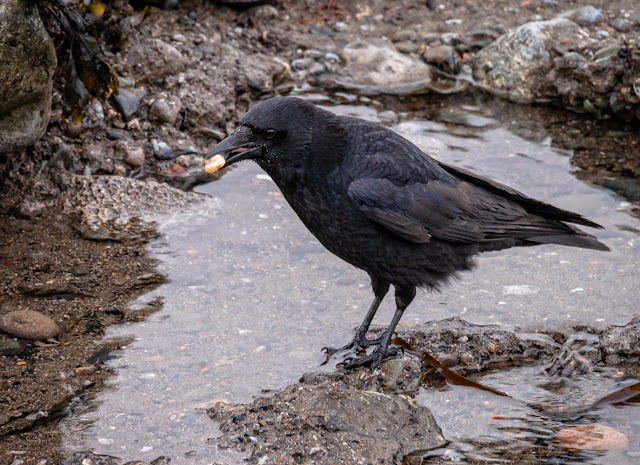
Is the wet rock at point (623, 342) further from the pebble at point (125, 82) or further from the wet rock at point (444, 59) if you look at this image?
the pebble at point (125, 82)

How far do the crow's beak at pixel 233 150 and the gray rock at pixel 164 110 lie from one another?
2633mm

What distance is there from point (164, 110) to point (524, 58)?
3788 mm

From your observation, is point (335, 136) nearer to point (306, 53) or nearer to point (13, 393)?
point (13, 393)

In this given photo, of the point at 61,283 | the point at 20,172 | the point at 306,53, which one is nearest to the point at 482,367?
the point at 61,283

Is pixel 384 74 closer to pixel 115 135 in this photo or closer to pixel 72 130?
pixel 115 135

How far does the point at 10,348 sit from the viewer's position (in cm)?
416

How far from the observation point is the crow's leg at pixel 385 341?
174 inches

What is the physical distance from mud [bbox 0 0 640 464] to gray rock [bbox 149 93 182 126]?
15 mm

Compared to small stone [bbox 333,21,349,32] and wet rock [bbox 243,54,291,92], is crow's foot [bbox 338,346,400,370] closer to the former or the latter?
wet rock [bbox 243,54,291,92]

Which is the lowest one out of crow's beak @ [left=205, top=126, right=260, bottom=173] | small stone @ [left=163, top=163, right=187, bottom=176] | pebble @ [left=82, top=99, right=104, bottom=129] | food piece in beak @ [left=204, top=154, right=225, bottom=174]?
small stone @ [left=163, top=163, right=187, bottom=176]

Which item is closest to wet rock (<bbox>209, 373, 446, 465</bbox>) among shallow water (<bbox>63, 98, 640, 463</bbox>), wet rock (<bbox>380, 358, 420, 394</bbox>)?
shallow water (<bbox>63, 98, 640, 463</bbox>)

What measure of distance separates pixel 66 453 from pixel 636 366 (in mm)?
3180

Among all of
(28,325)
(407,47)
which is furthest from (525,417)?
(407,47)

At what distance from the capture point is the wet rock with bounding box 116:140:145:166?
246 inches
